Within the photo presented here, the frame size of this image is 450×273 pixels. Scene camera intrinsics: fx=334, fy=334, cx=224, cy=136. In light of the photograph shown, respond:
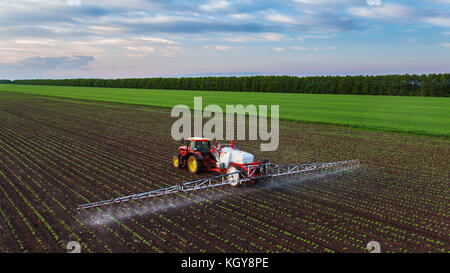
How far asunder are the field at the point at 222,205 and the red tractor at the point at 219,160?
2.03ft

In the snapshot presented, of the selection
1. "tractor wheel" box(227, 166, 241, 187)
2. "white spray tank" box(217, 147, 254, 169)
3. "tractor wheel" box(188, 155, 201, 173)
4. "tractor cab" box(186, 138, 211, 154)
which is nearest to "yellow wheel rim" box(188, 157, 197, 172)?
"tractor wheel" box(188, 155, 201, 173)

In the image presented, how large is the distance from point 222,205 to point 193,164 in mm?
4472

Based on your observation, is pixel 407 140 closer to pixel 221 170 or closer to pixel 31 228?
pixel 221 170

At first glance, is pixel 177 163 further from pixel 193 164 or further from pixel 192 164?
pixel 193 164

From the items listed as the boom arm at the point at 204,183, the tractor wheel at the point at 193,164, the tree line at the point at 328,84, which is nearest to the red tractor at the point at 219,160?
the tractor wheel at the point at 193,164

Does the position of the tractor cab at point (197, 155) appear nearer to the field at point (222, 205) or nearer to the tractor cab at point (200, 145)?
the tractor cab at point (200, 145)

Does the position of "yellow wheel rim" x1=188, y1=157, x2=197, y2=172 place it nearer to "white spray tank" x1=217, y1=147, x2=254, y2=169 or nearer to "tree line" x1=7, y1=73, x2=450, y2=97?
"white spray tank" x1=217, y1=147, x2=254, y2=169

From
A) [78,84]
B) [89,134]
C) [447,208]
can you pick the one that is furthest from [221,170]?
[78,84]

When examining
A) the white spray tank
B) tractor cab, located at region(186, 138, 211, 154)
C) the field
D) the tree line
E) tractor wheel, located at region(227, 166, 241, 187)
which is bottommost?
the field

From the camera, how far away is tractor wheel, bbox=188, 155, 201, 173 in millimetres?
16233

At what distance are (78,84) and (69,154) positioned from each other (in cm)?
18770

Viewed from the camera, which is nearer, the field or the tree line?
the field

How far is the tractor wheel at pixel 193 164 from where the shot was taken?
53.3ft

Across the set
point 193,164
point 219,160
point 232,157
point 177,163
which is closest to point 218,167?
point 219,160
